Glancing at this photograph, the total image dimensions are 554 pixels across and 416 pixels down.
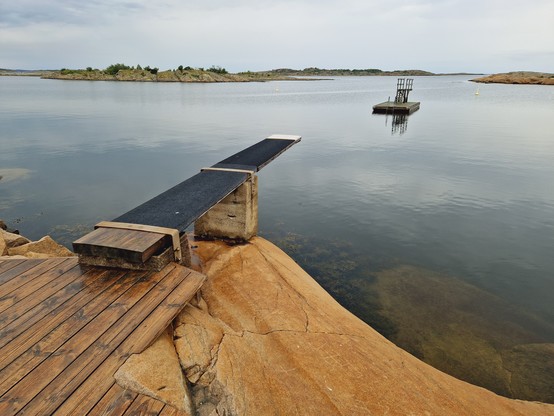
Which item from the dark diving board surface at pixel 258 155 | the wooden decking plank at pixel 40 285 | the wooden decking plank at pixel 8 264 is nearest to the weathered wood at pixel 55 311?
the wooden decking plank at pixel 40 285

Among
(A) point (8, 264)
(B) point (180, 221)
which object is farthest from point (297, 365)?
(A) point (8, 264)

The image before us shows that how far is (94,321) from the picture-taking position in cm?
369

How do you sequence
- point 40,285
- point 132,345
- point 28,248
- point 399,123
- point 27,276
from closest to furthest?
point 132,345, point 40,285, point 27,276, point 28,248, point 399,123

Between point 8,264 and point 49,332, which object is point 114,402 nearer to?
point 49,332

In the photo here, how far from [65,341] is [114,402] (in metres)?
1.05

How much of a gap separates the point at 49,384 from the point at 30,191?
620 inches

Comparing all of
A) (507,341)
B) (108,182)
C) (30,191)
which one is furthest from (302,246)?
(30,191)

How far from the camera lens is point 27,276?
15.0 ft

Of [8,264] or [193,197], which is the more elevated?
[193,197]

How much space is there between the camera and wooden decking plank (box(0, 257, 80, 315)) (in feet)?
13.0

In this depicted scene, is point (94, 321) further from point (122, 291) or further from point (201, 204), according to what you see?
point (201, 204)

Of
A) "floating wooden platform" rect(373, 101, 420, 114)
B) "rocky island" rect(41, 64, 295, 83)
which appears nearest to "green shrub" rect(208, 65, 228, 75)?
"rocky island" rect(41, 64, 295, 83)

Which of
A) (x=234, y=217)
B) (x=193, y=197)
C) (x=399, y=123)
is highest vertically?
(x=193, y=197)

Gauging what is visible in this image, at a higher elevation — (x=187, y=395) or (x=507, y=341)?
(x=187, y=395)
